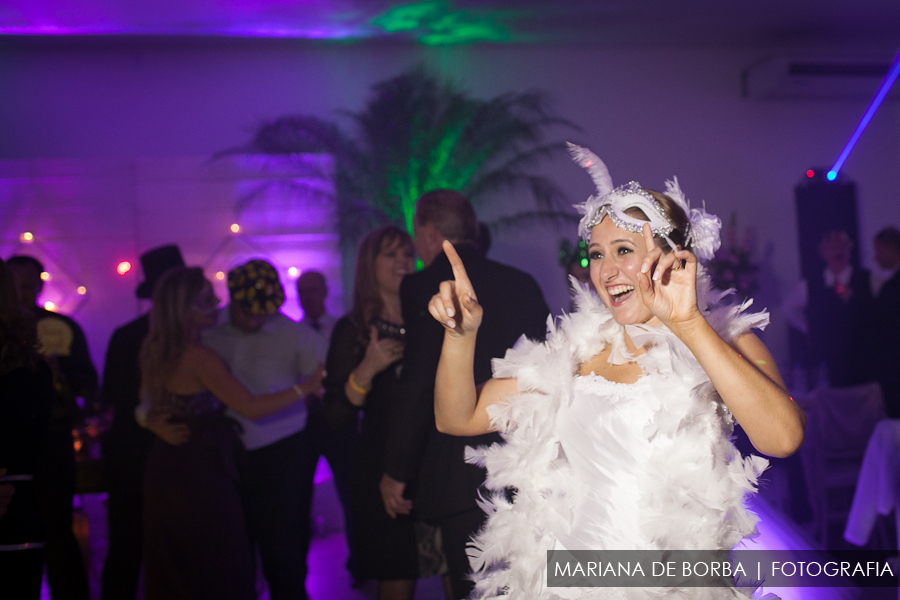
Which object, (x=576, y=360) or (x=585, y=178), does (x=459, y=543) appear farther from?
(x=585, y=178)

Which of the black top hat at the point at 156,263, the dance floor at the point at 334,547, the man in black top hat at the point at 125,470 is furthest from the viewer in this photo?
the black top hat at the point at 156,263

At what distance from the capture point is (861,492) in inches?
116

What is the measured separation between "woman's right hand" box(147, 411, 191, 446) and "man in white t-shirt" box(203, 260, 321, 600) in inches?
11.7

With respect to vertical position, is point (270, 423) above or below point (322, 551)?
above

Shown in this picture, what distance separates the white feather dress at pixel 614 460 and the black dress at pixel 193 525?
111 cm

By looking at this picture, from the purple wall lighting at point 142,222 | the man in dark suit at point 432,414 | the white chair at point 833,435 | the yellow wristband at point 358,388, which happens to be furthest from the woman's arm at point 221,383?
the purple wall lighting at point 142,222

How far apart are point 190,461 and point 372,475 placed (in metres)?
0.63

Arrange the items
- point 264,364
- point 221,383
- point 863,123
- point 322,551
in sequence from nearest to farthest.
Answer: point 221,383 < point 264,364 < point 322,551 < point 863,123

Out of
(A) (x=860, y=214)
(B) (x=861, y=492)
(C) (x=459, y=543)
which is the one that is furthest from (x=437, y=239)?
(A) (x=860, y=214)

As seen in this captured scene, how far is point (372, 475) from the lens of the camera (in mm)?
2201

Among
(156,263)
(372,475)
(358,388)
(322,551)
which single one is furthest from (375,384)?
(322,551)

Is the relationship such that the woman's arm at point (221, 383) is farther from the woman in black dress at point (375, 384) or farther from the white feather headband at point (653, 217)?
the white feather headband at point (653, 217)

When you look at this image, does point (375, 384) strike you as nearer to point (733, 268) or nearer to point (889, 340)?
point (889, 340)

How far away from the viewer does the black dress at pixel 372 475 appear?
2.11 meters
